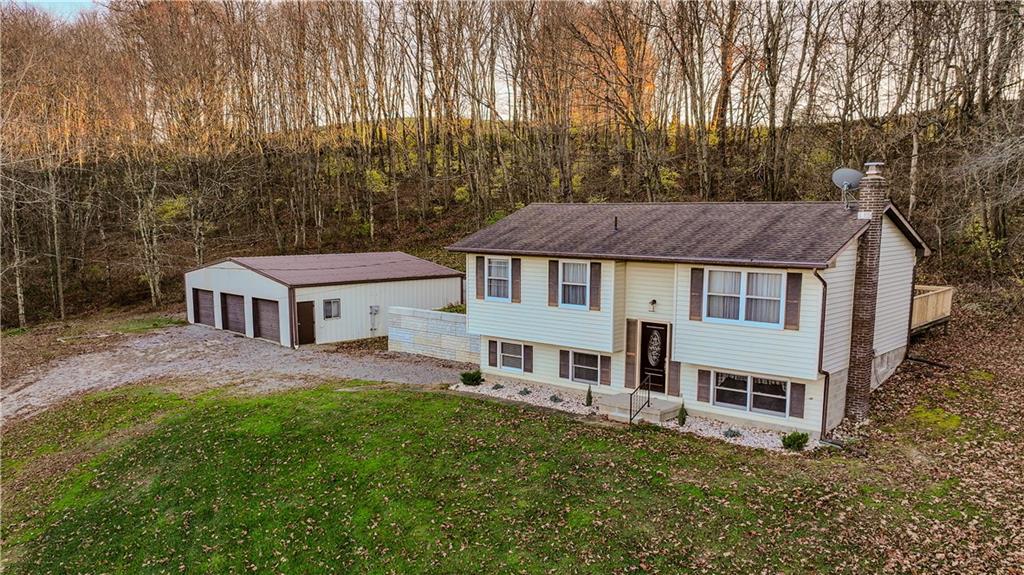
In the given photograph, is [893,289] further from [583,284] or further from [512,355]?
[512,355]

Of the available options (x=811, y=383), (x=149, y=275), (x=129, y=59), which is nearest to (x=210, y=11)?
(x=129, y=59)

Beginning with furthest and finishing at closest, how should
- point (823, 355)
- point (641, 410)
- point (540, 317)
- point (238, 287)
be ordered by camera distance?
point (238, 287), point (540, 317), point (641, 410), point (823, 355)

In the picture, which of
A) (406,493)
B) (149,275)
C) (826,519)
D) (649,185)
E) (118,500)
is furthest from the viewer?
(149,275)

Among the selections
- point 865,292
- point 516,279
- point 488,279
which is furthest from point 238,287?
point 865,292

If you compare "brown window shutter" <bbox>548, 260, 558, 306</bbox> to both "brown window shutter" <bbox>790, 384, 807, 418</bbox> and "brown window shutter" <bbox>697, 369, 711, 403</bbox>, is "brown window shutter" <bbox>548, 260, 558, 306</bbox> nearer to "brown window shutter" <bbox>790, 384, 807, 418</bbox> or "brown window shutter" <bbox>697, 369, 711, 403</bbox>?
"brown window shutter" <bbox>697, 369, 711, 403</bbox>

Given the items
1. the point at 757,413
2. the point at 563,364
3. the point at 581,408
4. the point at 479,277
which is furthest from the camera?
the point at 479,277

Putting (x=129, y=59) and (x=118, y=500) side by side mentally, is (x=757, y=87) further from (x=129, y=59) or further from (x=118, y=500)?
(x=129, y=59)
